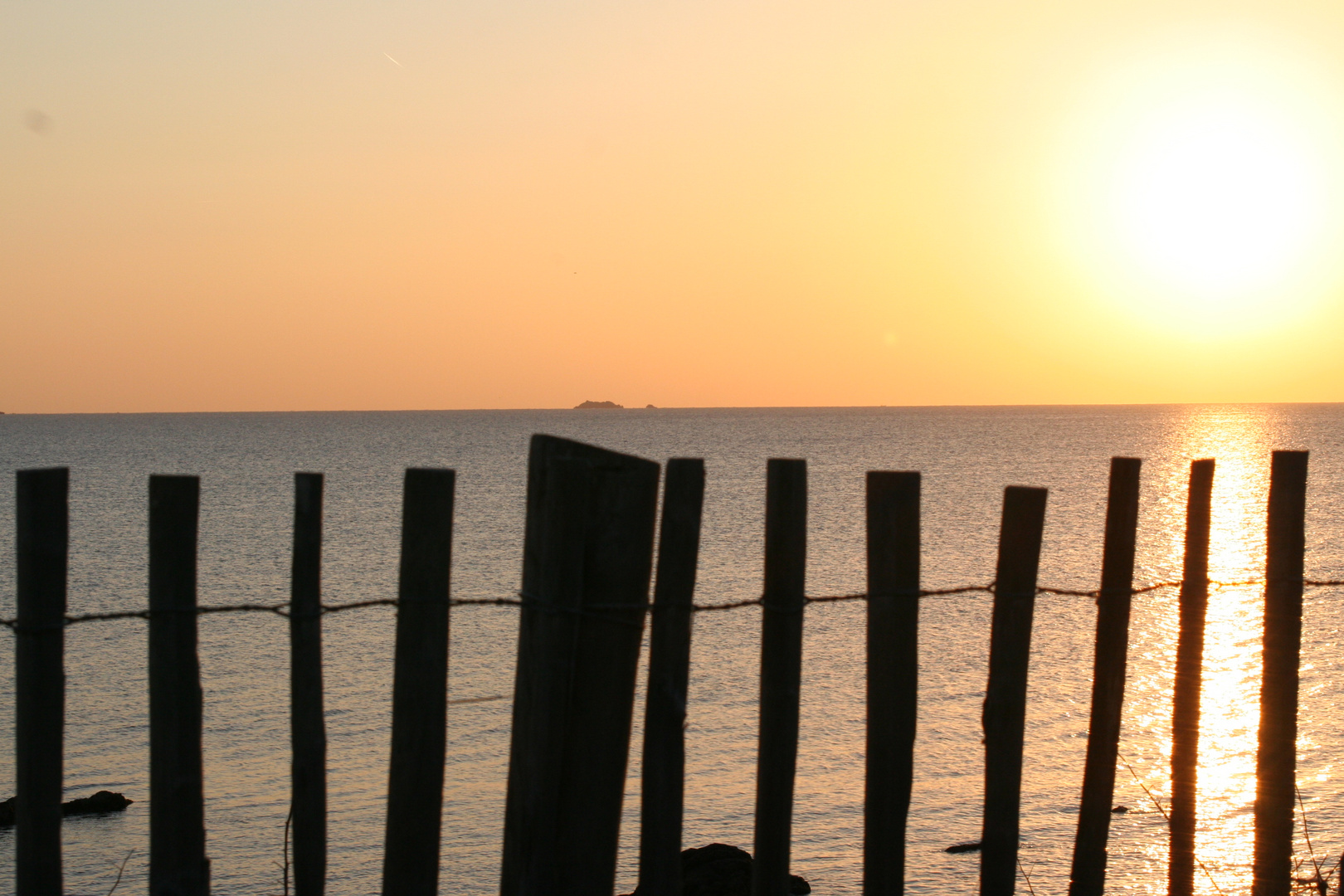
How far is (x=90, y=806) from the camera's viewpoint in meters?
15.5

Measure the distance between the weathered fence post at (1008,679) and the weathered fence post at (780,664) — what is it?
0.68 meters

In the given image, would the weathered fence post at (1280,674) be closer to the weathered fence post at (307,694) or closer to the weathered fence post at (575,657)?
the weathered fence post at (575,657)

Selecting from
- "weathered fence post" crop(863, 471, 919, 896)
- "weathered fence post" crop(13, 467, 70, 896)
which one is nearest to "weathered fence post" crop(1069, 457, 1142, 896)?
"weathered fence post" crop(863, 471, 919, 896)

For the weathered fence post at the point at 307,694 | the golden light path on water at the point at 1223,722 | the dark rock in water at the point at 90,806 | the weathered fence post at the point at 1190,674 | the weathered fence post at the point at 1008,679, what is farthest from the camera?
the dark rock in water at the point at 90,806

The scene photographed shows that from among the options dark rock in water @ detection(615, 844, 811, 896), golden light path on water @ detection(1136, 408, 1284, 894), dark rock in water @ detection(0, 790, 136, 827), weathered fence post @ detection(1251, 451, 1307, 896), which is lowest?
dark rock in water @ detection(0, 790, 136, 827)

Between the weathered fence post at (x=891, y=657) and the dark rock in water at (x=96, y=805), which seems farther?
the dark rock in water at (x=96, y=805)

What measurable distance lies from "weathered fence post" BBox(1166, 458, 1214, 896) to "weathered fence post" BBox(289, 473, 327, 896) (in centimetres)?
290

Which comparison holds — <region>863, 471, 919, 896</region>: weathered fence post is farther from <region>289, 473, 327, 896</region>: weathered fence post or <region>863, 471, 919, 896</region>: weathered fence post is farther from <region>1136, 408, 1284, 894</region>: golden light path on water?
<region>289, 473, 327, 896</region>: weathered fence post

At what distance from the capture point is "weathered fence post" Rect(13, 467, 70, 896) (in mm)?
3133

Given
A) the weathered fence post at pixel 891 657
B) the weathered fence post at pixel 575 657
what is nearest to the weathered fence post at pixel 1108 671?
the weathered fence post at pixel 891 657

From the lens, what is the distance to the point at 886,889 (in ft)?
12.2

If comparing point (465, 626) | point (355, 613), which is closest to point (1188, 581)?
point (465, 626)

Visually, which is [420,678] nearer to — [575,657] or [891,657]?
[575,657]

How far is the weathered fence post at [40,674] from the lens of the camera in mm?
3133
